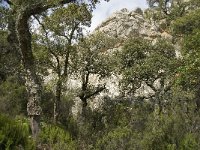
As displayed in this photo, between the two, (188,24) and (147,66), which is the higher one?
(188,24)

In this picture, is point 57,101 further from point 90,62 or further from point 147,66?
point 147,66

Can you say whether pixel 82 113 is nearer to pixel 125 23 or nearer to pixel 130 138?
pixel 130 138

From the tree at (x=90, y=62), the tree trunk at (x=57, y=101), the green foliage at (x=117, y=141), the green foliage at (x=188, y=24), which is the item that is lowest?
the green foliage at (x=117, y=141)

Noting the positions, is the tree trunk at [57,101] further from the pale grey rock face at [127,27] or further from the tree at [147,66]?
the pale grey rock face at [127,27]

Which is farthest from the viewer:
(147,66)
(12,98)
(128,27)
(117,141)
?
(128,27)

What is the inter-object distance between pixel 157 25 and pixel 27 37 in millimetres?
47551

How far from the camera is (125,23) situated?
5478cm

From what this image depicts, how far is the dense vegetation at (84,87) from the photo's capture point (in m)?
14.2

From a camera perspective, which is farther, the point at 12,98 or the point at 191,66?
the point at 12,98

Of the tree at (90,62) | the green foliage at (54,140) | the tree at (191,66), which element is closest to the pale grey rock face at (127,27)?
the tree at (90,62)

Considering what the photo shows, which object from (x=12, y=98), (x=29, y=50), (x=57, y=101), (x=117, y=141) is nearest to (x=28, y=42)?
(x=29, y=50)

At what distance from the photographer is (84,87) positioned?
30.9 m

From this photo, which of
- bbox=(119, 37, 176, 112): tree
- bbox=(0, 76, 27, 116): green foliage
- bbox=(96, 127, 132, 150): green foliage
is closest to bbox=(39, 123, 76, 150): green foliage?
bbox=(96, 127, 132, 150): green foliage

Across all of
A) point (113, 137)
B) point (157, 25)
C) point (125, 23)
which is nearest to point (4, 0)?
point (113, 137)
